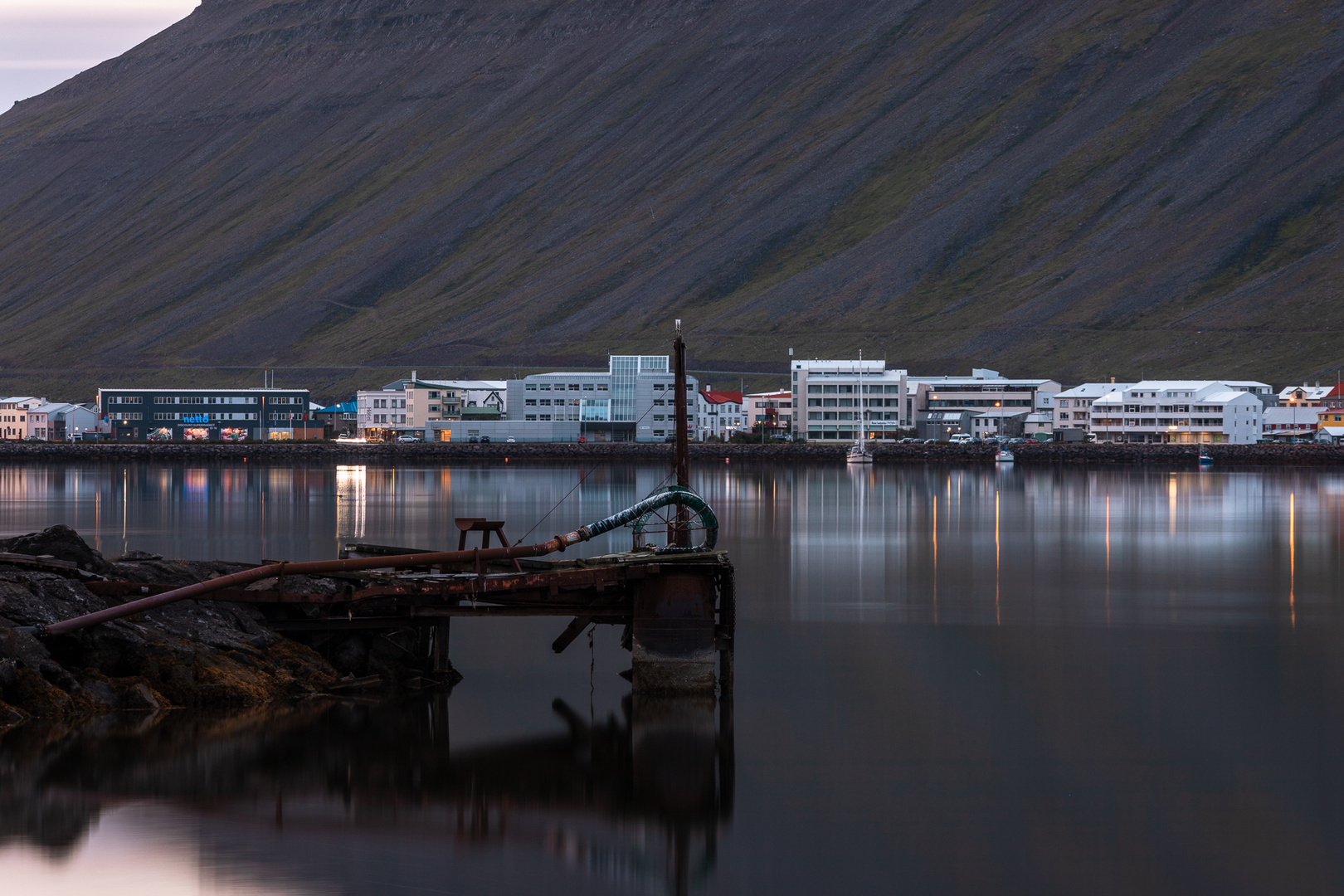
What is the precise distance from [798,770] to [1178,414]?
479ft

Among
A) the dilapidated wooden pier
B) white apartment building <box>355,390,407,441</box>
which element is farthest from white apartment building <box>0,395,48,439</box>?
the dilapidated wooden pier

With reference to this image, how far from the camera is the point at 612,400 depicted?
532ft

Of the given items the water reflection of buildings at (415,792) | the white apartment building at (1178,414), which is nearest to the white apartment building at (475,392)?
the white apartment building at (1178,414)

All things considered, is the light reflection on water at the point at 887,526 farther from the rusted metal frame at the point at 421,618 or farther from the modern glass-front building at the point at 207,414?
the modern glass-front building at the point at 207,414

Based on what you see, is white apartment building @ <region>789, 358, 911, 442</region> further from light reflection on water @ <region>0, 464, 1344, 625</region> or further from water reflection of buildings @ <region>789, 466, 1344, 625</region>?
water reflection of buildings @ <region>789, 466, 1344, 625</region>

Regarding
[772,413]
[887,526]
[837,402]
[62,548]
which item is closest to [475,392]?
[772,413]

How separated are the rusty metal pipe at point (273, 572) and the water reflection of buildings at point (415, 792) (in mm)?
1779

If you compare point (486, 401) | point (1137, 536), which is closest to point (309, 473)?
point (486, 401)

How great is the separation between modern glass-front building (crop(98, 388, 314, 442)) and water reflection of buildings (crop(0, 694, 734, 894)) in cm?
15999

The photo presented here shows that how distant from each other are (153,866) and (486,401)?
16244 cm

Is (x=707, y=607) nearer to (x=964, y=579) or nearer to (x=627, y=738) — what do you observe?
(x=627, y=738)

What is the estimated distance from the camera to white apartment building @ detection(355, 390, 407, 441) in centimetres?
18000

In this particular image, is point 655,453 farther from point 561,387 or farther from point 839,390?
point 839,390

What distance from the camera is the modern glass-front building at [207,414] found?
594 ft
